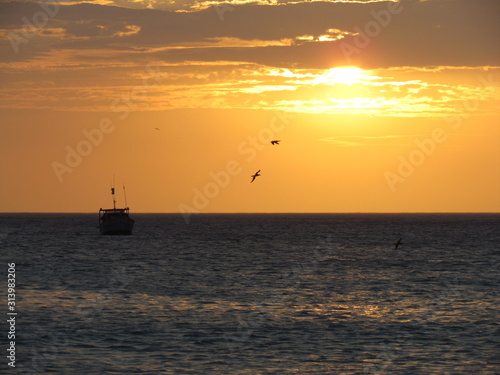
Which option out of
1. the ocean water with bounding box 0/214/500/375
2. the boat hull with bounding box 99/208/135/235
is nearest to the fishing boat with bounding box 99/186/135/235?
the boat hull with bounding box 99/208/135/235

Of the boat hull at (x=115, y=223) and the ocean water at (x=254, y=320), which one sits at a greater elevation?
the boat hull at (x=115, y=223)

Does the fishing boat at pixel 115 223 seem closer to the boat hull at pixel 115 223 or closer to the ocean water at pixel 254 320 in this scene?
the boat hull at pixel 115 223

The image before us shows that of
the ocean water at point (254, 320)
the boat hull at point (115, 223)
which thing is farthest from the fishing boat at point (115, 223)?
the ocean water at point (254, 320)

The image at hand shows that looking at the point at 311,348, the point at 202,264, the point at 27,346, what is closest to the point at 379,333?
the point at 311,348

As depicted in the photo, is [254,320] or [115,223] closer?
[254,320]

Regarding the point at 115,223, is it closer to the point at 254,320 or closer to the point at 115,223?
the point at 115,223

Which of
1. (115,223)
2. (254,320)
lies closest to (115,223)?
(115,223)

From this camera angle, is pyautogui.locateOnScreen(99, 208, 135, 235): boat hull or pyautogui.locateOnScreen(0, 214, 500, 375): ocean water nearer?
pyautogui.locateOnScreen(0, 214, 500, 375): ocean water

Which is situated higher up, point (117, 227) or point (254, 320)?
point (117, 227)

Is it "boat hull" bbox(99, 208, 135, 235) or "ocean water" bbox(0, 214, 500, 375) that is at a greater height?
"boat hull" bbox(99, 208, 135, 235)

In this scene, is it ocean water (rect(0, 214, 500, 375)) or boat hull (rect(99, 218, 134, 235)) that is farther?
A: boat hull (rect(99, 218, 134, 235))

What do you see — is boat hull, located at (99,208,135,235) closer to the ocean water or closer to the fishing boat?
the fishing boat

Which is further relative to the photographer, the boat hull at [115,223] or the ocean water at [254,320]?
the boat hull at [115,223]

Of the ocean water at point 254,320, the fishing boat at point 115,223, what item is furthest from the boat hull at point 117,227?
the ocean water at point 254,320
